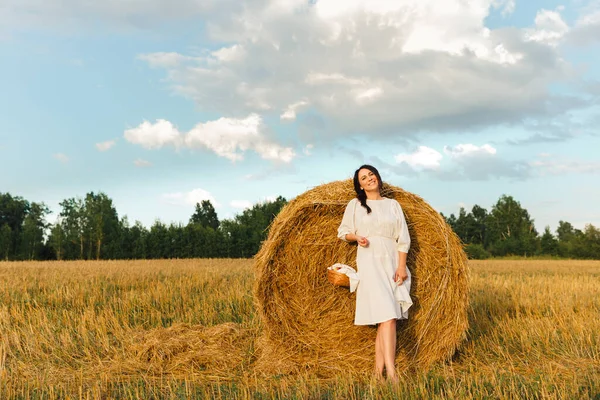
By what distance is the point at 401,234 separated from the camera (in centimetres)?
554

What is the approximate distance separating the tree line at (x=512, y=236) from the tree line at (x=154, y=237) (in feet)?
0.30

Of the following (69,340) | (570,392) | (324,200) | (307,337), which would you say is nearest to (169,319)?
(69,340)

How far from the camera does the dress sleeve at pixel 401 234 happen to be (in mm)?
5508

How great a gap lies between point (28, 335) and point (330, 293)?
437cm

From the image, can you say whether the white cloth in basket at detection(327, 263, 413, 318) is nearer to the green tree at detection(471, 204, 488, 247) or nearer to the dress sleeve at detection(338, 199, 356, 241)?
the dress sleeve at detection(338, 199, 356, 241)

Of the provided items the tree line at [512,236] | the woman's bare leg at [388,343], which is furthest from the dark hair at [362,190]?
the tree line at [512,236]

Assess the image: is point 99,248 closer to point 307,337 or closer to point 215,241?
point 215,241

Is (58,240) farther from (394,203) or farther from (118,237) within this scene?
(394,203)

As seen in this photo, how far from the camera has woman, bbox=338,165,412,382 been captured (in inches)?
211

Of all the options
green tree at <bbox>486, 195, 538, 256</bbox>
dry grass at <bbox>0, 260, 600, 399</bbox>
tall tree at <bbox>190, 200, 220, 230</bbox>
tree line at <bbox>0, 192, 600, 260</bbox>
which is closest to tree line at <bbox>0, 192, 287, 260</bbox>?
tree line at <bbox>0, 192, 600, 260</bbox>

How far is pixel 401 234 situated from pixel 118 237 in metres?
45.8

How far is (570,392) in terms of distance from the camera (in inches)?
179

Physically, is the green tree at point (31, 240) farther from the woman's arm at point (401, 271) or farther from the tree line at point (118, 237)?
the woman's arm at point (401, 271)

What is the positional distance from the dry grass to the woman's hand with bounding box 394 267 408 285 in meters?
0.97
